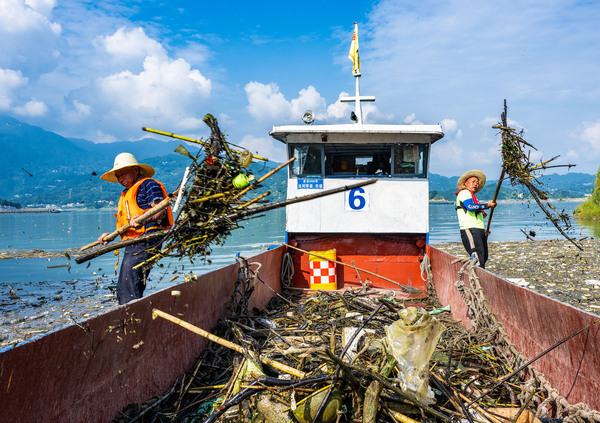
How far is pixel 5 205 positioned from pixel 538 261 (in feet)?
476

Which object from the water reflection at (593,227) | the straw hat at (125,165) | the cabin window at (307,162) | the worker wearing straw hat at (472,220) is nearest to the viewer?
the straw hat at (125,165)

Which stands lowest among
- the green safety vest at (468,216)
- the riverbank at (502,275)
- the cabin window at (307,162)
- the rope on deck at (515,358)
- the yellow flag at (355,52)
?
the riverbank at (502,275)

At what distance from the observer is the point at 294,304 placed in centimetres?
594

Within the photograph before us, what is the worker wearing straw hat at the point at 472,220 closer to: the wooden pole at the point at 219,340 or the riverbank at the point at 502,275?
the riverbank at the point at 502,275

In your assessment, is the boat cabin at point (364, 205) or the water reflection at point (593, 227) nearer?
the boat cabin at point (364, 205)

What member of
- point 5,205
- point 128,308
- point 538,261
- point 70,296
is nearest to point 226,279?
point 128,308

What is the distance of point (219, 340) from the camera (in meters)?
2.74

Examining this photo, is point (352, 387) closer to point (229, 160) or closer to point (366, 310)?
point (229, 160)

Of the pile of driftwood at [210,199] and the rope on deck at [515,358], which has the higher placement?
the pile of driftwood at [210,199]

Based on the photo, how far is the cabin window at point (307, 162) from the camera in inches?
271

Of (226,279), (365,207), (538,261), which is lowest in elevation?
(538,261)

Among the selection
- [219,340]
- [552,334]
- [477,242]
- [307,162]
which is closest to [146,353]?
[219,340]

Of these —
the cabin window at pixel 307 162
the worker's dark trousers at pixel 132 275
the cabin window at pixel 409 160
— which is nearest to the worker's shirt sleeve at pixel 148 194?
the worker's dark trousers at pixel 132 275

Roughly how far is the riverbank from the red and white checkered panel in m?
3.13
